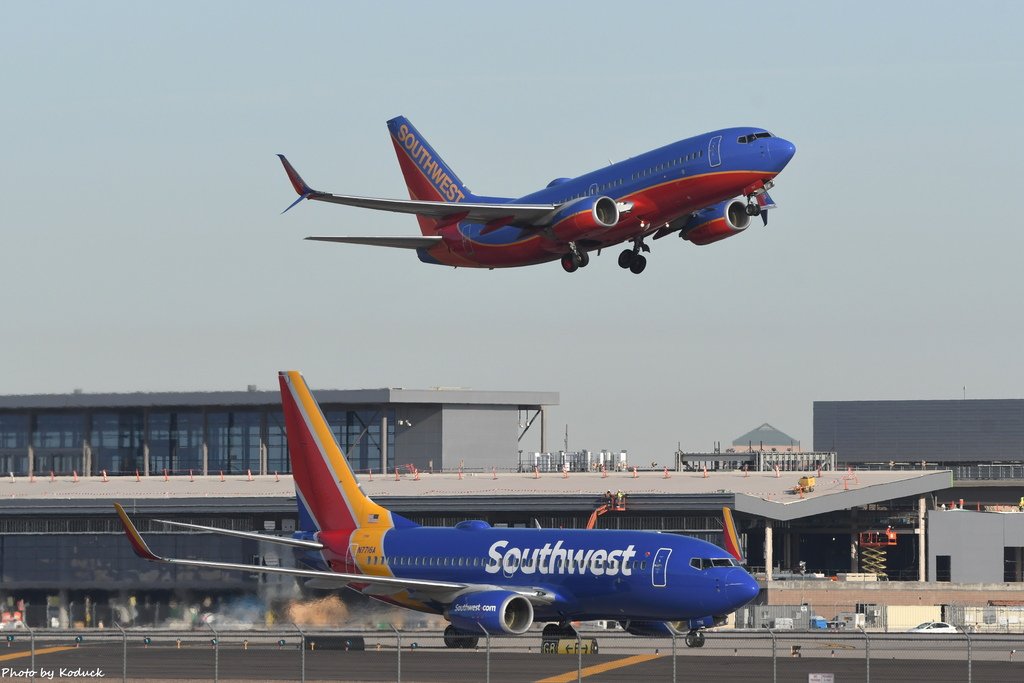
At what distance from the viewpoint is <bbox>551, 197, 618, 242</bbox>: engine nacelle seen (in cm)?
5359

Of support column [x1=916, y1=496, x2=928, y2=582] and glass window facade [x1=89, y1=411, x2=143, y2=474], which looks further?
glass window facade [x1=89, y1=411, x2=143, y2=474]

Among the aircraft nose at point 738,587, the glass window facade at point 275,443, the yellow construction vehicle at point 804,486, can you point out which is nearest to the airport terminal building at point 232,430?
the glass window facade at point 275,443

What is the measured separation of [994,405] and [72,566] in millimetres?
107507

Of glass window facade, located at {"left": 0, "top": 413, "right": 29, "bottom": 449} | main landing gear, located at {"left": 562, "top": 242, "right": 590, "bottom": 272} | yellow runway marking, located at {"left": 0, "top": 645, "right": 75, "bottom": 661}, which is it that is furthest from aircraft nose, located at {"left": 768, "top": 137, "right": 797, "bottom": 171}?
glass window facade, located at {"left": 0, "top": 413, "right": 29, "bottom": 449}

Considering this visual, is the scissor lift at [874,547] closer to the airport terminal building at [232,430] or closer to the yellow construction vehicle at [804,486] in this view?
the yellow construction vehicle at [804,486]

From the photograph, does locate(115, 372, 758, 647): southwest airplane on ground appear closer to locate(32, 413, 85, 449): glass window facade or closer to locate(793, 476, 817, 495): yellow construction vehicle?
locate(793, 476, 817, 495): yellow construction vehicle

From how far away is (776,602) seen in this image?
83.9 metres

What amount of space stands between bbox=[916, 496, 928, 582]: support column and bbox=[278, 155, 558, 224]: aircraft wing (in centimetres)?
5067

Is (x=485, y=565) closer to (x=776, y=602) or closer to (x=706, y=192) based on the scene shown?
(x=706, y=192)

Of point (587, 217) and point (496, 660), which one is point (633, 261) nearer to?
point (587, 217)

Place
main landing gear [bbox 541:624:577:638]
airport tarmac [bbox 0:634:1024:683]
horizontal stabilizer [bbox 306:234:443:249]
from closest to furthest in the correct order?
airport tarmac [bbox 0:634:1024:683]
main landing gear [bbox 541:624:577:638]
horizontal stabilizer [bbox 306:234:443:249]

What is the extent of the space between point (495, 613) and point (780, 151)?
1743 centimetres

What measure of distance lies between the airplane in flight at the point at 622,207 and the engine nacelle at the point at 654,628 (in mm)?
11843

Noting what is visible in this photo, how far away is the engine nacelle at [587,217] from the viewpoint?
53.6 m
